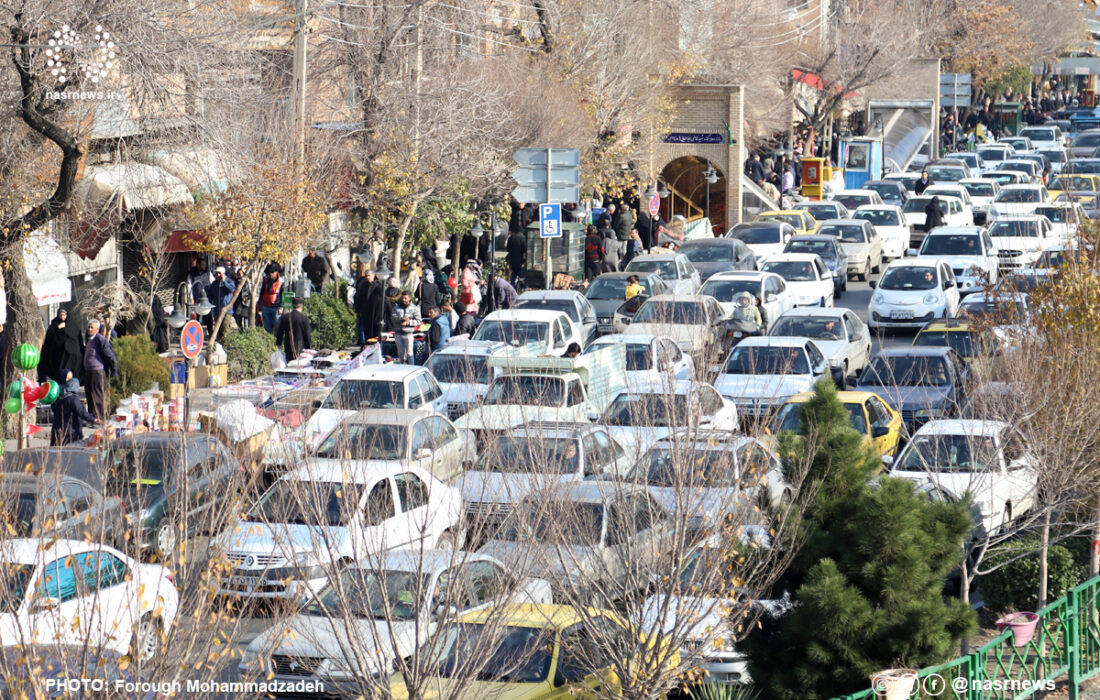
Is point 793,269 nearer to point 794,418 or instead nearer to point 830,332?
point 830,332

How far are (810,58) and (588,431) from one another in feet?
151

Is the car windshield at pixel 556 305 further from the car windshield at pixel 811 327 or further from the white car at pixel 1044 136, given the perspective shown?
the white car at pixel 1044 136

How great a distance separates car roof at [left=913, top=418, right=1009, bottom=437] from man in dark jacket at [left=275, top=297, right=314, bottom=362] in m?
10.3

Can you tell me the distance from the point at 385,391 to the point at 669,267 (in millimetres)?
11698

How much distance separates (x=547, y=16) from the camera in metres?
35.9

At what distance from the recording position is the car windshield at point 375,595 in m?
9.28

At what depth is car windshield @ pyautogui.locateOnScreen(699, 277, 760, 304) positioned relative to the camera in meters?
27.8

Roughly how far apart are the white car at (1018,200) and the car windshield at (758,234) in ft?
19.5

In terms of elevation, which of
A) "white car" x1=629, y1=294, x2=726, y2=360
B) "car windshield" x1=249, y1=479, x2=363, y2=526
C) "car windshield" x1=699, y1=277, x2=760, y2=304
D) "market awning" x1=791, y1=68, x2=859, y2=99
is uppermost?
"market awning" x1=791, y1=68, x2=859, y2=99

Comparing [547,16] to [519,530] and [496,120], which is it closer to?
[496,120]

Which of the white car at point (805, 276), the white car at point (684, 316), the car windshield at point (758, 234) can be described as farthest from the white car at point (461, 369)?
the car windshield at point (758, 234)

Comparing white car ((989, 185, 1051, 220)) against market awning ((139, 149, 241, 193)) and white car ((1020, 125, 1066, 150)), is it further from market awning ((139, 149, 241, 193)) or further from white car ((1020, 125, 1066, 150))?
white car ((1020, 125, 1066, 150))

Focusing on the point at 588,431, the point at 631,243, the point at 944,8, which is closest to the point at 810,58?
the point at 944,8

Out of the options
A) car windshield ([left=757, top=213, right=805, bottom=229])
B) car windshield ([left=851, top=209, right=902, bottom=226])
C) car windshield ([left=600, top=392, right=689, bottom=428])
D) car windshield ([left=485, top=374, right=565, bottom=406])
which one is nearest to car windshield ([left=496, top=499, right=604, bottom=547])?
car windshield ([left=600, top=392, right=689, bottom=428])
